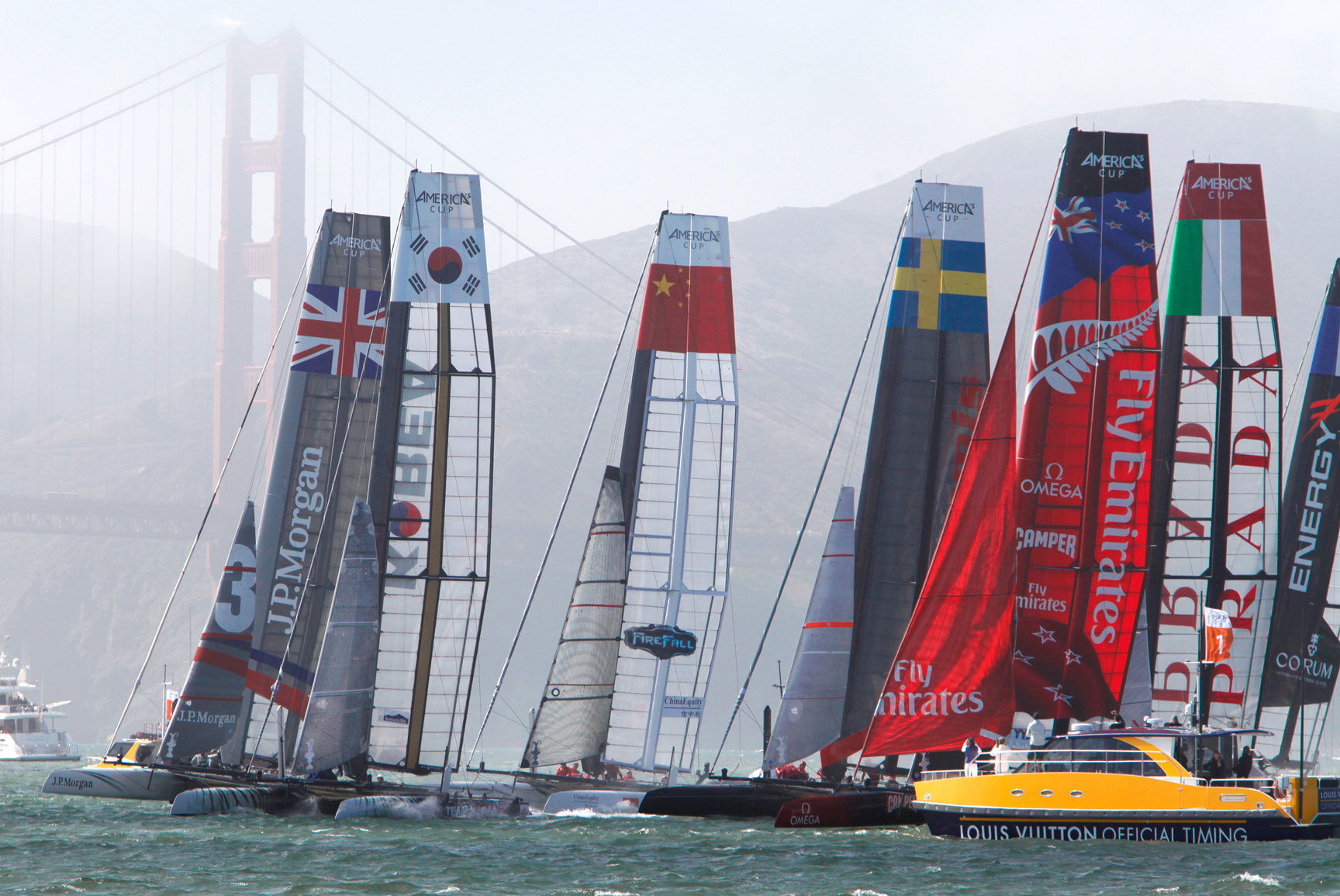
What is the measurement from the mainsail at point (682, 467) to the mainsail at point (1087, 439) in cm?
466

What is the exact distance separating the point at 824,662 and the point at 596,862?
4080 millimetres

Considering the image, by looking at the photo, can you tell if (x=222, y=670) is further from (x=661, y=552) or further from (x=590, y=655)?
(x=661, y=552)

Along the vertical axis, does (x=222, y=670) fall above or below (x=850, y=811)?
above

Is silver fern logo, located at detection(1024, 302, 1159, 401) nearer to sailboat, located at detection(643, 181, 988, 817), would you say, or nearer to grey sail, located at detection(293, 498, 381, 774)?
sailboat, located at detection(643, 181, 988, 817)

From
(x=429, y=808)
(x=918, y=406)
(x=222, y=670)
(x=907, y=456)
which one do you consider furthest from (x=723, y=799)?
(x=222, y=670)

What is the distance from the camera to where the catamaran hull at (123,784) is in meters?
19.6

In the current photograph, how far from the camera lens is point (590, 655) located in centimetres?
1967

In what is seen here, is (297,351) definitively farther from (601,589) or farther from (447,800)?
(447,800)

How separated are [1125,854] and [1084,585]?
10.1 ft

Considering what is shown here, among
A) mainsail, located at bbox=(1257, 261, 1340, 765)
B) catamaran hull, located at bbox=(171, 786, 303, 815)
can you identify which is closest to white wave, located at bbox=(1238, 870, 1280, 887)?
mainsail, located at bbox=(1257, 261, 1340, 765)

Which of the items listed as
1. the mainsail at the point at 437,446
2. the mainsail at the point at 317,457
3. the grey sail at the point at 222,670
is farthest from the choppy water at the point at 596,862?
the mainsail at the point at 317,457

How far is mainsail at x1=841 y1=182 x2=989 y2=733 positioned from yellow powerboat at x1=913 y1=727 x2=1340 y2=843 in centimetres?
362

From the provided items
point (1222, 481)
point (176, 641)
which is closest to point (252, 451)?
point (176, 641)

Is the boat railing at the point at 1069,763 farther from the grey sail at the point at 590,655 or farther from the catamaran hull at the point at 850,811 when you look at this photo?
the grey sail at the point at 590,655
